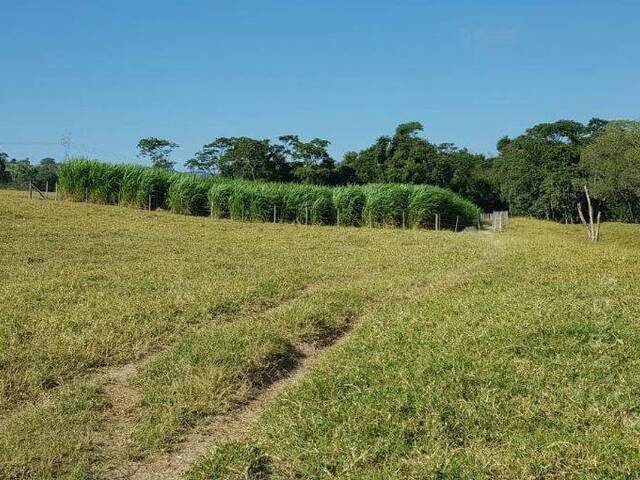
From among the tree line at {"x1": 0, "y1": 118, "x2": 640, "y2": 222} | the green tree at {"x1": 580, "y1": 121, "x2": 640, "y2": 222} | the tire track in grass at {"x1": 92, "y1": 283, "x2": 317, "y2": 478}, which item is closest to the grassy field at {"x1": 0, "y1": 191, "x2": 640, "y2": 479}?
the tire track in grass at {"x1": 92, "y1": 283, "x2": 317, "y2": 478}

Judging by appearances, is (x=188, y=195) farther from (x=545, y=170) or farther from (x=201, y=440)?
(x=545, y=170)

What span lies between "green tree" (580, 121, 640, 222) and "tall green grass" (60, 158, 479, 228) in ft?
37.5

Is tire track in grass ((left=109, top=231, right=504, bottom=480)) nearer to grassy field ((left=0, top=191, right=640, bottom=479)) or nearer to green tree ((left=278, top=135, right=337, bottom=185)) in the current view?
grassy field ((left=0, top=191, right=640, bottom=479))

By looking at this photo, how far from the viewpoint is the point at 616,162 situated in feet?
119

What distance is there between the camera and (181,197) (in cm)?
2795

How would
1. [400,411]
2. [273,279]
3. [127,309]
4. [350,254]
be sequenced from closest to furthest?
[400,411] < [127,309] < [273,279] < [350,254]

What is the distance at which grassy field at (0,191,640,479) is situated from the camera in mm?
4137

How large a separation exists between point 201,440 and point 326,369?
1.66m

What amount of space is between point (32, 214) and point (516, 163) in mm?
52704

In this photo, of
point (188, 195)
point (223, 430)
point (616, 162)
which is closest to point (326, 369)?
point (223, 430)

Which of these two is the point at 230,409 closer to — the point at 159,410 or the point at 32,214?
the point at 159,410

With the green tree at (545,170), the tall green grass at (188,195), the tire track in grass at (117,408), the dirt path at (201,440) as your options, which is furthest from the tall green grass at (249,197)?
the green tree at (545,170)

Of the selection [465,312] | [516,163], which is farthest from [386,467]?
[516,163]

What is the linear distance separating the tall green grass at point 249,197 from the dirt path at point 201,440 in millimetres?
22204
